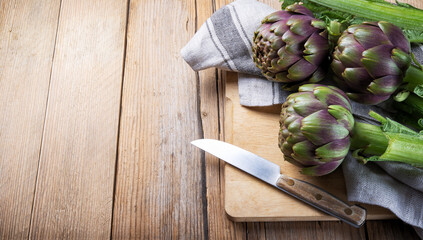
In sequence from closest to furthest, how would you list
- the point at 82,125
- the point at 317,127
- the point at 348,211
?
the point at 317,127 → the point at 348,211 → the point at 82,125

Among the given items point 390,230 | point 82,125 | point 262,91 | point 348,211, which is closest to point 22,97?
point 82,125

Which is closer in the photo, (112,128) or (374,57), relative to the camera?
(374,57)

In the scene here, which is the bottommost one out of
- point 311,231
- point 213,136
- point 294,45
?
point 311,231

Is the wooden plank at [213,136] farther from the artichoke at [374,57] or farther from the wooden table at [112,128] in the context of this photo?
the artichoke at [374,57]

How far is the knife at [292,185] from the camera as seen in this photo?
2.74ft

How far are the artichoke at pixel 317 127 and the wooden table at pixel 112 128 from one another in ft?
0.79

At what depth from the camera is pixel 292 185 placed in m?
0.85

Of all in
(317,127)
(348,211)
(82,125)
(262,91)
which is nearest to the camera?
(317,127)

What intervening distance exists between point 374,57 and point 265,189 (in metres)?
0.37

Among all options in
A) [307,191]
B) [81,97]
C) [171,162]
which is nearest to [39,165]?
[81,97]

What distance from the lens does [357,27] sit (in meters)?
0.76

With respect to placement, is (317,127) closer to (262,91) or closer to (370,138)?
(370,138)

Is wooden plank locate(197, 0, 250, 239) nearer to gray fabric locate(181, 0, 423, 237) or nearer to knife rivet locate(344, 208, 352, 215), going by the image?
gray fabric locate(181, 0, 423, 237)

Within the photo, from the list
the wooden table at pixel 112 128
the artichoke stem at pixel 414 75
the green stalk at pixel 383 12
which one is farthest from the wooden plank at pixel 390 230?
the green stalk at pixel 383 12
